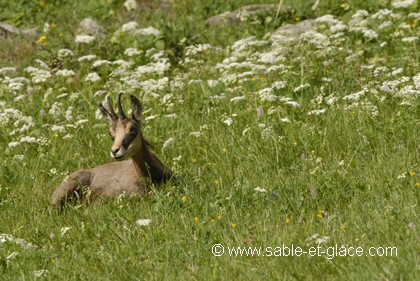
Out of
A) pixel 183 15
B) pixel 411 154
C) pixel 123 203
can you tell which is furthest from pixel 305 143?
pixel 183 15

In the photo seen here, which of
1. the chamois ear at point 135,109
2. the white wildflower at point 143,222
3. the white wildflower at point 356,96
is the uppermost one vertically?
the white wildflower at point 143,222

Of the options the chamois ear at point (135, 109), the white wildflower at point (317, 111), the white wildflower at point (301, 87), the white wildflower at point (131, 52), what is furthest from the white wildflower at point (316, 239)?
the white wildflower at point (131, 52)

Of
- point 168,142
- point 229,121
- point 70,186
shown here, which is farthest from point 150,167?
point 229,121

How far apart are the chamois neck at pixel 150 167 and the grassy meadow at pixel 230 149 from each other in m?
0.29

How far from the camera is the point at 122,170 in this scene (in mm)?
11039

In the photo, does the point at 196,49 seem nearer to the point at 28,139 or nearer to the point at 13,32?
the point at 28,139

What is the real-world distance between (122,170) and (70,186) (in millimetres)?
596

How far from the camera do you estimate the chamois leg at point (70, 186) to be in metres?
10.6

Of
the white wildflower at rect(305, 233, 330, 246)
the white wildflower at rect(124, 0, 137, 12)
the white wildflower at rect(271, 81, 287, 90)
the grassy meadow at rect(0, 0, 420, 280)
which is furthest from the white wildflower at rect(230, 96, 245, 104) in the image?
the white wildflower at rect(124, 0, 137, 12)

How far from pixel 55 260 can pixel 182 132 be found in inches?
134

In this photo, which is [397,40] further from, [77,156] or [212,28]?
[77,156]

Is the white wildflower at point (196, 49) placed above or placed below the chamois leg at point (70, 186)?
below

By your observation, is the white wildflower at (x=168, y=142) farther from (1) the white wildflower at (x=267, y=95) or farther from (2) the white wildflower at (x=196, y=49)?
(2) the white wildflower at (x=196, y=49)

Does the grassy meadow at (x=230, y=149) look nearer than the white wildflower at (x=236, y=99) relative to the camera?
Yes
